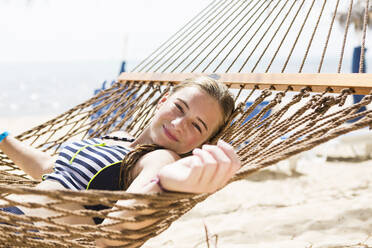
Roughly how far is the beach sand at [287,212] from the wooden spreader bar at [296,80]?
605 mm

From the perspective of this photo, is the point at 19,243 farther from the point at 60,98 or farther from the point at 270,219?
the point at 60,98

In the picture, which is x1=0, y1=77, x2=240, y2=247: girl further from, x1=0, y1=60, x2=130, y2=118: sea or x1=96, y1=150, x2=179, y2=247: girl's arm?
x1=0, y1=60, x2=130, y2=118: sea

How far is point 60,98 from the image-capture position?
44.0 ft

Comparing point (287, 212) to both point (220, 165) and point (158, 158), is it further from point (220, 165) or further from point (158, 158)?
point (220, 165)

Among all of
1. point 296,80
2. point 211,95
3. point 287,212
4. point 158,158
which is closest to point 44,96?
point 287,212

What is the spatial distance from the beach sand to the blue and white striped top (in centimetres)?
37

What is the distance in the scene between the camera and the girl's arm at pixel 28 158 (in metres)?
1.33

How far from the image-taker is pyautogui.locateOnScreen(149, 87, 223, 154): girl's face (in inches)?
41.4

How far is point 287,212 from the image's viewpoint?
7.22 ft

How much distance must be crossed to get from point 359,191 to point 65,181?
85.6 inches

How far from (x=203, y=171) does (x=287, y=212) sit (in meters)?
1.66

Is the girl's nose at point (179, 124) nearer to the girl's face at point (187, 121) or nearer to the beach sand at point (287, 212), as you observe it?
the girl's face at point (187, 121)

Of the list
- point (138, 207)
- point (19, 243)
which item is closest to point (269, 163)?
point (138, 207)

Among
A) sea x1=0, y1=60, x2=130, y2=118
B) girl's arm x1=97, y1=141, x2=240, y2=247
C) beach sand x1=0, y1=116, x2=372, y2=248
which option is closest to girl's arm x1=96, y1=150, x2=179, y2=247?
girl's arm x1=97, y1=141, x2=240, y2=247
